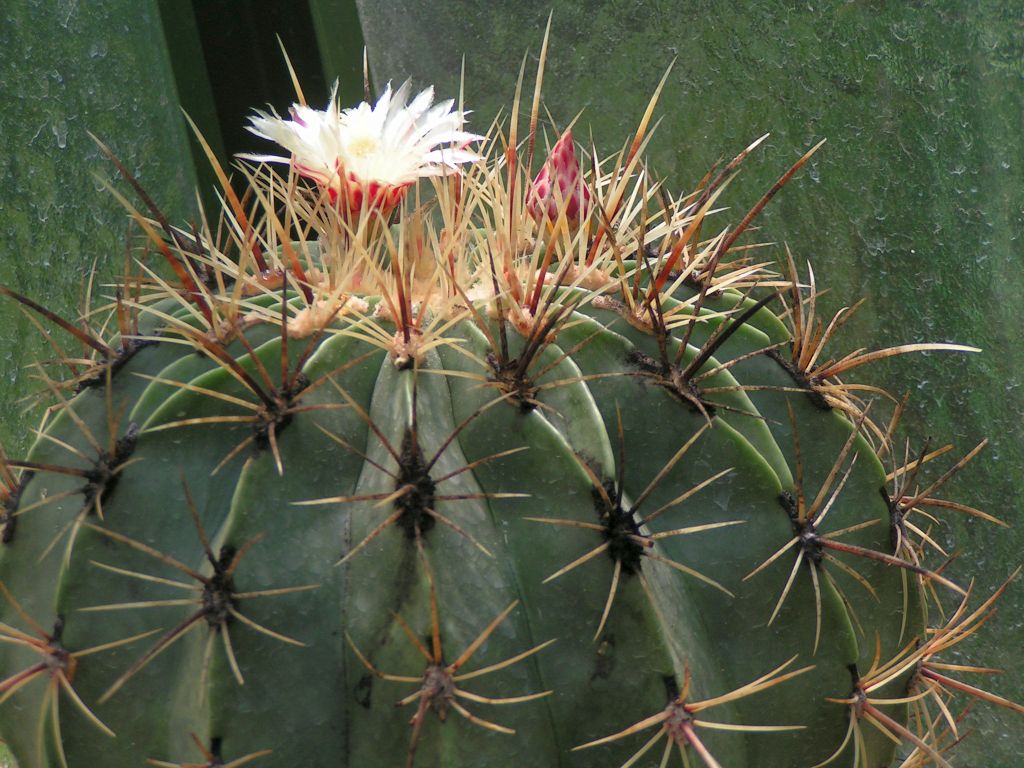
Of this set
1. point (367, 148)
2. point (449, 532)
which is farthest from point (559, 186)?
point (449, 532)

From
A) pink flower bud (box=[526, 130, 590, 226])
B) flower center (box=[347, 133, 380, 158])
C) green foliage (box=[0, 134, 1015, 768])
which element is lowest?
green foliage (box=[0, 134, 1015, 768])

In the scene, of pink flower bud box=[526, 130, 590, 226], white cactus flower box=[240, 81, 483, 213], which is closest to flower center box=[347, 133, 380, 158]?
white cactus flower box=[240, 81, 483, 213]

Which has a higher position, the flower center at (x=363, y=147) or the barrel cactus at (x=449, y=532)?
the flower center at (x=363, y=147)

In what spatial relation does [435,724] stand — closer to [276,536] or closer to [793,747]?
[276,536]

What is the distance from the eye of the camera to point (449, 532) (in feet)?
1.99

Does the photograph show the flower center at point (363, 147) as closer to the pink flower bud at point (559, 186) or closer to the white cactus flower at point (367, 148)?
the white cactus flower at point (367, 148)

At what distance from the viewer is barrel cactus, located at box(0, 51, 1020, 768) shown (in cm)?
60

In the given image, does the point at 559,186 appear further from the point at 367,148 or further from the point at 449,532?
the point at 449,532

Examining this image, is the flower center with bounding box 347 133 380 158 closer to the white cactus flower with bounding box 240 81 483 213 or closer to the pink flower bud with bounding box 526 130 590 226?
the white cactus flower with bounding box 240 81 483 213

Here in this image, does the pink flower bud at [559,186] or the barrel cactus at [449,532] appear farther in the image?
the pink flower bud at [559,186]

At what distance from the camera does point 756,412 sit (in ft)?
2.31

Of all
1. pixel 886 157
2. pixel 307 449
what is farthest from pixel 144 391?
pixel 886 157

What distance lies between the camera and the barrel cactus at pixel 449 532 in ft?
1.96

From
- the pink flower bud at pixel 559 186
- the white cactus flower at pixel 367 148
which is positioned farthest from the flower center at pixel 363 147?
the pink flower bud at pixel 559 186
